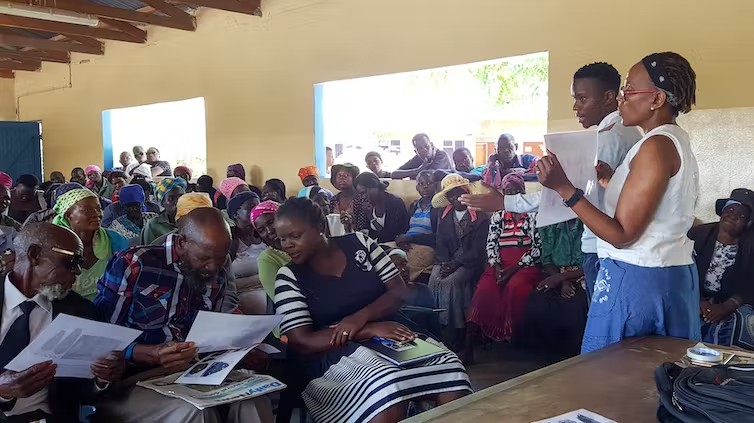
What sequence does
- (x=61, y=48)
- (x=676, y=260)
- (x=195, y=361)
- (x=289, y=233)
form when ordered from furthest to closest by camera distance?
(x=61, y=48) → (x=289, y=233) → (x=195, y=361) → (x=676, y=260)

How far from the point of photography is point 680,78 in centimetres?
181

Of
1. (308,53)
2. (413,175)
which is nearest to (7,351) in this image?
(413,175)

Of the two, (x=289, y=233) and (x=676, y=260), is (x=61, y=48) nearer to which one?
(x=289, y=233)

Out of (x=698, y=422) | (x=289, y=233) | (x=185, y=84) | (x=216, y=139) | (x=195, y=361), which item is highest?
(x=185, y=84)

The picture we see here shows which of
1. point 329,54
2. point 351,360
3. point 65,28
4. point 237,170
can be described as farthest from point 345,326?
point 65,28

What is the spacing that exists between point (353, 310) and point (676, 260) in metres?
1.24

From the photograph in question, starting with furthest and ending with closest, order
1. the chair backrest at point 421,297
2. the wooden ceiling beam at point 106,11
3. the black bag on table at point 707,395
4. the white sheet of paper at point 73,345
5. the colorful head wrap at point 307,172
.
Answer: the wooden ceiling beam at point 106,11 < the colorful head wrap at point 307,172 < the chair backrest at point 421,297 < the white sheet of paper at point 73,345 < the black bag on table at point 707,395

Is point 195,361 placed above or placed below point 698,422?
below

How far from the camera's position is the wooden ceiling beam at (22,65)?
42.8 feet

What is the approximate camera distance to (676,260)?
1800mm

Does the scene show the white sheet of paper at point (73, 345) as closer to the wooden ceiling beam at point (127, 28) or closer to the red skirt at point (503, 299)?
the red skirt at point (503, 299)

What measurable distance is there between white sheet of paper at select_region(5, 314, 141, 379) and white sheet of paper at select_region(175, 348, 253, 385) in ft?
0.75

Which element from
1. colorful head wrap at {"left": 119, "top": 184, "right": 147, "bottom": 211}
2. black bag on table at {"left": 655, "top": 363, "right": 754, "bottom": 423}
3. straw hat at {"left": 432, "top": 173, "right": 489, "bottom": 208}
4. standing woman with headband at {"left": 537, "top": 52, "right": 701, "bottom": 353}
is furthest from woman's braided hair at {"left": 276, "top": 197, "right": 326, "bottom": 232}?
colorful head wrap at {"left": 119, "top": 184, "right": 147, "bottom": 211}

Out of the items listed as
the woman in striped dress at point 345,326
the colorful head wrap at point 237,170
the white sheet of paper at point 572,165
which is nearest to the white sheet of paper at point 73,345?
the woman in striped dress at point 345,326
